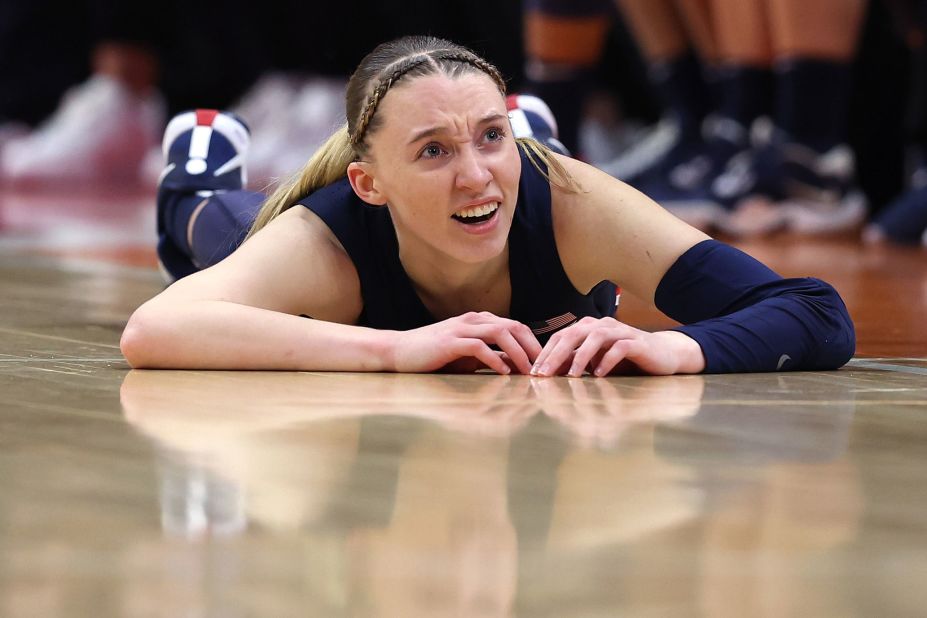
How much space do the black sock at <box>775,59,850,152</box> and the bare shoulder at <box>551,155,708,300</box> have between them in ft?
7.17

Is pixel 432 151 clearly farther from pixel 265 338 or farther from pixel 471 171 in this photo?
pixel 265 338

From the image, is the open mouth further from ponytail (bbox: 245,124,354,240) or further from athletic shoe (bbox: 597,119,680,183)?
athletic shoe (bbox: 597,119,680,183)

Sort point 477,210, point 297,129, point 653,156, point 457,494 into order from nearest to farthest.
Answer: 1. point 457,494
2. point 477,210
3. point 653,156
4. point 297,129

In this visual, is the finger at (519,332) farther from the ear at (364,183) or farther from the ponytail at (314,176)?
the ponytail at (314,176)

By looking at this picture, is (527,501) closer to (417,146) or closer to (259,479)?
(259,479)

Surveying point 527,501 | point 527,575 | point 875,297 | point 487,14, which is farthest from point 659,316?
point 487,14

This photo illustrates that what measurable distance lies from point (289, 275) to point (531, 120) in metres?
0.69

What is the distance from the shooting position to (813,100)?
400cm

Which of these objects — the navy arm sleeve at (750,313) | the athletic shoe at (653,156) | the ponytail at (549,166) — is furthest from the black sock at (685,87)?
the navy arm sleeve at (750,313)

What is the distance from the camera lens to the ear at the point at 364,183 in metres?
1.86

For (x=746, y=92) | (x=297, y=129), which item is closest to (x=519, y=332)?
(x=746, y=92)

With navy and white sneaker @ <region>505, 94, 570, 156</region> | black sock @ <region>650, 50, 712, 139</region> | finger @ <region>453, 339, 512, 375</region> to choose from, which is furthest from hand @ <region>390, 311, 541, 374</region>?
black sock @ <region>650, 50, 712, 139</region>

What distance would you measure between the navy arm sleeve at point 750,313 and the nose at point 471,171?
11.6 inches

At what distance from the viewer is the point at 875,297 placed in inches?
106
